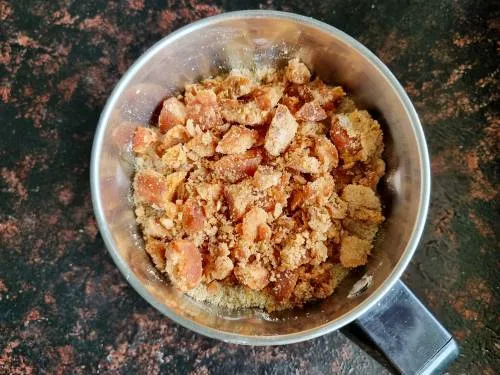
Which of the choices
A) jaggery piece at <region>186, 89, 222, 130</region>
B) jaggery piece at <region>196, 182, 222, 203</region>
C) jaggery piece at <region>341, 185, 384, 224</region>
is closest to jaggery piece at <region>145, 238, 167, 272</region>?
jaggery piece at <region>196, 182, 222, 203</region>

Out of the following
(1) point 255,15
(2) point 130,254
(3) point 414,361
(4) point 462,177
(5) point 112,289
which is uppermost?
(1) point 255,15

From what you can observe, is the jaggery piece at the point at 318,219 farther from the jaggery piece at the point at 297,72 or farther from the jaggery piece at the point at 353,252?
the jaggery piece at the point at 297,72

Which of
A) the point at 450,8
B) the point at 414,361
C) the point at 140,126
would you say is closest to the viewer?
the point at 414,361

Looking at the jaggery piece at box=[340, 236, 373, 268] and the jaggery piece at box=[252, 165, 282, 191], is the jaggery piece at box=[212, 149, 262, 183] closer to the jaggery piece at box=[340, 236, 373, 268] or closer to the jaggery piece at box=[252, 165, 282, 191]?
the jaggery piece at box=[252, 165, 282, 191]

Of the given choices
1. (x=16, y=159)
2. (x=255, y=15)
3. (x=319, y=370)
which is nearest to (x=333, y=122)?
(x=255, y=15)

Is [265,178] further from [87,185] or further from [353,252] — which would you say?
[87,185]

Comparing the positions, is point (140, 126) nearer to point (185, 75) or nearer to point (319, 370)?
point (185, 75)
